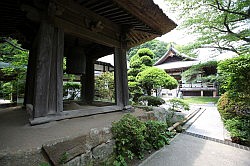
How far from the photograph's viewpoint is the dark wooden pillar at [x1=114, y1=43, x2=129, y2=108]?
4.14m

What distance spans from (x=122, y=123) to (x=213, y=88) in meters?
19.9

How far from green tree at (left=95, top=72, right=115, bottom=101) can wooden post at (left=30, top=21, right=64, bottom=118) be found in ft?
22.3

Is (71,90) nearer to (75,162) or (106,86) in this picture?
(106,86)

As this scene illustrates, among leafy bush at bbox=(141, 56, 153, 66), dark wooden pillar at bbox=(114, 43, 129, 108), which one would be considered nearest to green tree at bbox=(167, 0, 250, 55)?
leafy bush at bbox=(141, 56, 153, 66)

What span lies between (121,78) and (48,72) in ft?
6.76

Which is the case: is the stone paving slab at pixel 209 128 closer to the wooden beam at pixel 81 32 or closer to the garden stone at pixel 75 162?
the wooden beam at pixel 81 32

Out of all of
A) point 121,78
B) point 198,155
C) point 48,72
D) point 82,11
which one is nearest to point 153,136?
point 198,155

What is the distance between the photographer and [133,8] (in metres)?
2.86

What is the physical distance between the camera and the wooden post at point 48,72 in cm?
257

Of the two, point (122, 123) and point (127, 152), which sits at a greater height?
point (122, 123)

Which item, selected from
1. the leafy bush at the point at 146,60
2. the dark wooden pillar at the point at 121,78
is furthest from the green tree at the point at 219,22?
the dark wooden pillar at the point at 121,78

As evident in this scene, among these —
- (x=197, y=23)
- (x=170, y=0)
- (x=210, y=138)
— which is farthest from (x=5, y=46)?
(x=197, y=23)

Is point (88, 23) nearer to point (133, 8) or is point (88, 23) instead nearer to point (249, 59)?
point (133, 8)

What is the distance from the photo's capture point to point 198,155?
126 inches
